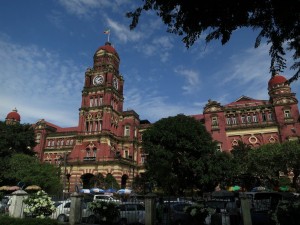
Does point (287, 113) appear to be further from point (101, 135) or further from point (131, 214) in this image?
point (131, 214)

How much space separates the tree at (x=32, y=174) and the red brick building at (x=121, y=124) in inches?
→ 151

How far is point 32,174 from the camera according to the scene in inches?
1436

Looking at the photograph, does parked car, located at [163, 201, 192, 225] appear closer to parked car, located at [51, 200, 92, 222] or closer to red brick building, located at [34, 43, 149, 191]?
parked car, located at [51, 200, 92, 222]

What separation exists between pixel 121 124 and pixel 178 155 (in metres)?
20.0

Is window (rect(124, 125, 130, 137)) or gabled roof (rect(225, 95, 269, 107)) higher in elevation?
gabled roof (rect(225, 95, 269, 107))

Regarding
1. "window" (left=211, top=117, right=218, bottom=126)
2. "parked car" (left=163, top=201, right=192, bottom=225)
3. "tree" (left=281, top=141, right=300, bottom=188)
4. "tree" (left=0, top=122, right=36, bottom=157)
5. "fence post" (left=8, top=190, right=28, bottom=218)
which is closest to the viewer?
"parked car" (left=163, top=201, right=192, bottom=225)

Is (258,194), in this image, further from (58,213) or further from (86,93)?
(86,93)

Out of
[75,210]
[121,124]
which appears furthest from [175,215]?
[121,124]

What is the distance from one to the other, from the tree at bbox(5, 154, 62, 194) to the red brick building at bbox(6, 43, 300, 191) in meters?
3.84

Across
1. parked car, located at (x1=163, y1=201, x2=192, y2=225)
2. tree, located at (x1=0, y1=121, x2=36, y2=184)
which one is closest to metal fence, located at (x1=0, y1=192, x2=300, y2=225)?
parked car, located at (x1=163, y1=201, x2=192, y2=225)

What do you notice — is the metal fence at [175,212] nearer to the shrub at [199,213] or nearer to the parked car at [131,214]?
the parked car at [131,214]

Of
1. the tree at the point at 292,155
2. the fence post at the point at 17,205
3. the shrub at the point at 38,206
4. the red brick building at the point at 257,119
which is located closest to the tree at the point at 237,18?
the shrub at the point at 38,206

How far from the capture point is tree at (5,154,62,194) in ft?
118

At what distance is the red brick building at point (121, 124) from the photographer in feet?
141
